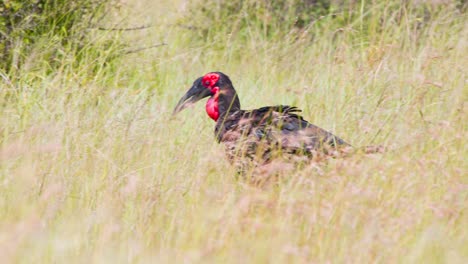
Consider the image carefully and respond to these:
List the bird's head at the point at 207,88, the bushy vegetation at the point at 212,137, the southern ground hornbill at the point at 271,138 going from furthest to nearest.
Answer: the bird's head at the point at 207,88
the southern ground hornbill at the point at 271,138
the bushy vegetation at the point at 212,137

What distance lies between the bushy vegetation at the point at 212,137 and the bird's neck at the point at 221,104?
124 millimetres

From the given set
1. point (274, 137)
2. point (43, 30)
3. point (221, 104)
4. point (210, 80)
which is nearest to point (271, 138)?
point (274, 137)

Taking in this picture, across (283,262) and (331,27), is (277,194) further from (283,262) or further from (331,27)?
(331,27)

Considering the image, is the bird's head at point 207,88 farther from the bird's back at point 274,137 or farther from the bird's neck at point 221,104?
the bird's back at point 274,137

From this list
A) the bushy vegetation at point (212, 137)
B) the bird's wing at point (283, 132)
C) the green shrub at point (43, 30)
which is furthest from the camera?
the green shrub at point (43, 30)

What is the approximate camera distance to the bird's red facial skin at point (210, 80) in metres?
5.77

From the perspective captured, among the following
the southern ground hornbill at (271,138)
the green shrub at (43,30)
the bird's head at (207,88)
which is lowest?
the southern ground hornbill at (271,138)

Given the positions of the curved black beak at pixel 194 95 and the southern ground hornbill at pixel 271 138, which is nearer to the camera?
the southern ground hornbill at pixel 271 138

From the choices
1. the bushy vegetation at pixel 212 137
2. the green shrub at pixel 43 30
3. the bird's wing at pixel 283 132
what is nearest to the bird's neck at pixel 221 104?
the bushy vegetation at pixel 212 137

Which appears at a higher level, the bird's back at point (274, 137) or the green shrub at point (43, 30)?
the green shrub at point (43, 30)

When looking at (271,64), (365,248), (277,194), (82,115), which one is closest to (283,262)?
(365,248)

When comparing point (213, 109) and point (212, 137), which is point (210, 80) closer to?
point (213, 109)

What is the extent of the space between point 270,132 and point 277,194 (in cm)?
66

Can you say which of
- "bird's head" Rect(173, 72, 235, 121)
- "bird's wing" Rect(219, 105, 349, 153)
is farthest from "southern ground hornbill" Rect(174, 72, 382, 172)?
"bird's head" Rect(173, 72, 235, 121)
